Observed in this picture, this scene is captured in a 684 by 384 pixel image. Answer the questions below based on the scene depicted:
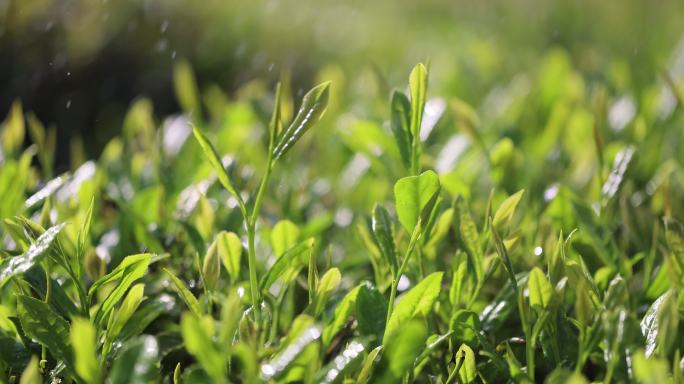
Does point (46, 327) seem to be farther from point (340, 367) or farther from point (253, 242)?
point (340, 367)

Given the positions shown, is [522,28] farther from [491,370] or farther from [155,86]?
[491,370]

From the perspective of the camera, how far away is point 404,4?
5816 mm

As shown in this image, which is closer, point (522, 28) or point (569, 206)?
point (569, 206)

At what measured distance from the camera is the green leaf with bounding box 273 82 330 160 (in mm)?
1172

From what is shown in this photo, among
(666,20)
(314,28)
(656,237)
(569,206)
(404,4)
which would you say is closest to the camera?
(656,237)

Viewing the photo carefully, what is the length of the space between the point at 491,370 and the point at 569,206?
0.47m

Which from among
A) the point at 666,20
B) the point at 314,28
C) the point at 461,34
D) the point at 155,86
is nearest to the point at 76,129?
the point at 155,86

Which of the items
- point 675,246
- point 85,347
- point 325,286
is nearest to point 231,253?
point 325,286

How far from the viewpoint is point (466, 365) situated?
1.16m

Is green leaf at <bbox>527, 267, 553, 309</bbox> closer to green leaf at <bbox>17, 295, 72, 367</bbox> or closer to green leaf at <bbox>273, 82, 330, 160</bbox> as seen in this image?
green leaf at <bbox>273, 82, 330, 160</bbox>

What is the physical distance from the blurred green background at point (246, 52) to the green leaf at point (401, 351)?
5.19ft

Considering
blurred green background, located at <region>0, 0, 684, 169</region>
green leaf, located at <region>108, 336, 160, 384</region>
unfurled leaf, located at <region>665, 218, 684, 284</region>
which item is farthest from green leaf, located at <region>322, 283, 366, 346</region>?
blurred green background, located at <region>0, 0, 684, 169</region>

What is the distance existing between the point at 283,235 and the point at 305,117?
30 cm

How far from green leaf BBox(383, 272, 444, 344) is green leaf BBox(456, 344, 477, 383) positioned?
76mm
